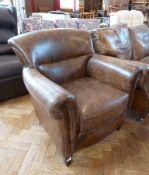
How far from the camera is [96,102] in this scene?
4.31ft

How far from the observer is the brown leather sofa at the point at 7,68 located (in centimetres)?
209

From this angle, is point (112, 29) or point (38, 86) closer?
point (38, 86)

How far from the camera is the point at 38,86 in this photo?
1.18m

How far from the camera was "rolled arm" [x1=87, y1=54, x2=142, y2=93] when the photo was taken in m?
1.47

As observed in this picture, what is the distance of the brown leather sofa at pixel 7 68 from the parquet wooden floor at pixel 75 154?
40 cm

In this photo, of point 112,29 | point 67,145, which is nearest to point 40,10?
point 112,29

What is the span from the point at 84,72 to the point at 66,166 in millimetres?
846

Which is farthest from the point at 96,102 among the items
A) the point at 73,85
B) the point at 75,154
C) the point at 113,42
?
the point at 113,42

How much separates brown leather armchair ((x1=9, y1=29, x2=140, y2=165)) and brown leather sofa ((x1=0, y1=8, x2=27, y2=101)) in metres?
0.66

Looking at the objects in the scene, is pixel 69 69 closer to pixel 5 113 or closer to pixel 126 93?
pixel 126 93

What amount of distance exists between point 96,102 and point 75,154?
1.53ft

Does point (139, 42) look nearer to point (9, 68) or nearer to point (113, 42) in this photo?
point (113, 42)

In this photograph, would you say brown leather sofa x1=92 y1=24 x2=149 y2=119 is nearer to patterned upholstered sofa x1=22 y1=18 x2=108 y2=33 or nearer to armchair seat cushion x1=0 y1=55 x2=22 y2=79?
armchair seat cushion x1=0 y1=55 x2=22 y2=79

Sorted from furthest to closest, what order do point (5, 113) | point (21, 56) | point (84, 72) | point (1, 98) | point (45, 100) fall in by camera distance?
point (1, 98) → point (5, 113) → point (84, 72) → point (21, 56) → point (45, 100)
